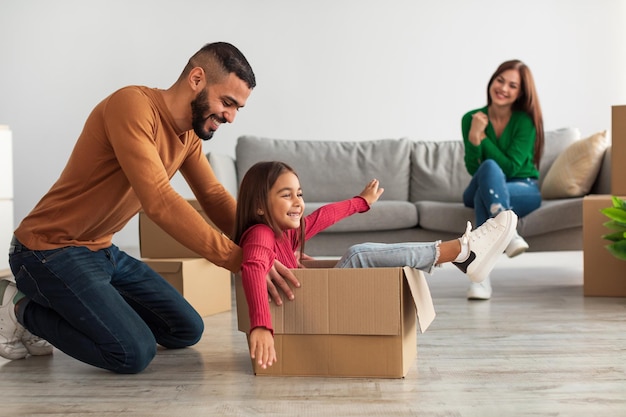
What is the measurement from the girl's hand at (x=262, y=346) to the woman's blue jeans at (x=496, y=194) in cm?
196

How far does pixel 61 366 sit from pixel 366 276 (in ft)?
3.16

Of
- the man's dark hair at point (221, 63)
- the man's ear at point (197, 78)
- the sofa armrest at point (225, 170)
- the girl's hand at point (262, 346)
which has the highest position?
the man's dark hair at point (221, 63)

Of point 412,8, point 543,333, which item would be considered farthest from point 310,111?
point 543,333

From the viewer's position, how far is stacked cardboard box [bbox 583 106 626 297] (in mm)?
3492

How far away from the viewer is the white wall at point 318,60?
5762mm

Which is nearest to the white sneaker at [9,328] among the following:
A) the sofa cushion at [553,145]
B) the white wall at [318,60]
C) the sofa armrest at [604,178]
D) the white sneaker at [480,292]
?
the white sneaker at [480,292]

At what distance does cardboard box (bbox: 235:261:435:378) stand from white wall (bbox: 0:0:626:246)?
3.93 m

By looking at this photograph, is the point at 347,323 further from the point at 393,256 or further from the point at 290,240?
the point at 290,240

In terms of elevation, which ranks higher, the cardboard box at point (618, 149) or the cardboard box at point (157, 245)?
the cardboard box at point (618, 149)

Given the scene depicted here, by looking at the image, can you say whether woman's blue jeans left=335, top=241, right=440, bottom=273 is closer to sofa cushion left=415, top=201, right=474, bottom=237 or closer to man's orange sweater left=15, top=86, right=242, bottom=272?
man's orange sweater left=15, top=86, right=242, bottom=272

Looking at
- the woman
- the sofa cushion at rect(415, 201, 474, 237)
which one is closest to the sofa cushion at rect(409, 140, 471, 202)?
the sofa cushion at rect(415, 201, 474, 237)

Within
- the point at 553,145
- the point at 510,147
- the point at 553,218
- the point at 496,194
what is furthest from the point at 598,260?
the point at 553,145

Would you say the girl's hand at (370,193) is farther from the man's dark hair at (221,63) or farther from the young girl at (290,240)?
the man's dark hair at (221,63)

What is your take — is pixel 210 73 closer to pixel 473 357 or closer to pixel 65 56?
pixel 473 357
